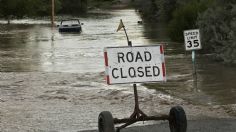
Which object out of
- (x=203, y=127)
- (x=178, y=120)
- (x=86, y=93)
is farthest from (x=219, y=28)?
(x=178, y=120)

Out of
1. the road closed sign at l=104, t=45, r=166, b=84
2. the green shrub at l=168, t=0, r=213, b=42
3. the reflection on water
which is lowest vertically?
the reflection on water

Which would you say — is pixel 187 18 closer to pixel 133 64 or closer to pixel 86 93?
pixel 86 93

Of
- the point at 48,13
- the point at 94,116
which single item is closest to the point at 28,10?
the point at 48,13

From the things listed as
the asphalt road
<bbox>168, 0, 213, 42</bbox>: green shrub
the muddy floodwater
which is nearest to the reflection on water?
the muddy floodwater

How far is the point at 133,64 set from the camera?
852 centimetres

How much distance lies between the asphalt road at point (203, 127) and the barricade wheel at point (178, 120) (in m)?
0.86

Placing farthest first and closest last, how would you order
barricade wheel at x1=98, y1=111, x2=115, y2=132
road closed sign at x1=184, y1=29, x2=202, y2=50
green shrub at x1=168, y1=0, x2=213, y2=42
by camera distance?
green shrub at x1=168, y1=0, x2=213, y2=42
road closed sign at x1=184, y1=29, x2=202, y2=50
barricade wheel at x1=98, y1=111, x2=115, y2=132

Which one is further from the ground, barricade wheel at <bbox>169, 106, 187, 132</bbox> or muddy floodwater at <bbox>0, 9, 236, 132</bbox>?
barricade wheel at <bbox>169, 106, 187, 132</bbox>

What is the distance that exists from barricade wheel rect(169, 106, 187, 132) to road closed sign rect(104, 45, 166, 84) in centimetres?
56

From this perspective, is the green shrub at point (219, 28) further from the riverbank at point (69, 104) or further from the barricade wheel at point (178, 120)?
the barricade wheel at point (178, 120)

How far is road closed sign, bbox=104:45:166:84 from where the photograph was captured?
27.9 ft

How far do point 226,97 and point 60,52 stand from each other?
17.7m

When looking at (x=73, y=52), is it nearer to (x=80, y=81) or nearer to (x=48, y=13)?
(x=80, y=81)

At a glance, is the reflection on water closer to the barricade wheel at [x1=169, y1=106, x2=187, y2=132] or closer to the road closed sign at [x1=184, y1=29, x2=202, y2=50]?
the road closed sign at [x1=184, y1=29, x2=202, y2=50]
